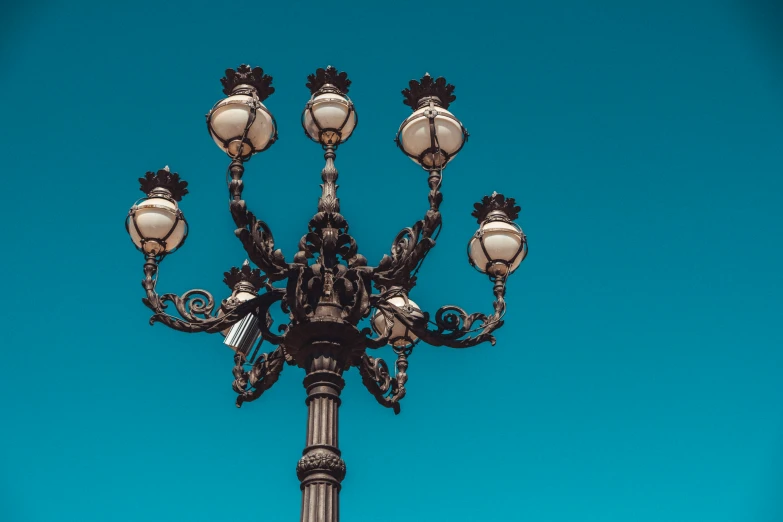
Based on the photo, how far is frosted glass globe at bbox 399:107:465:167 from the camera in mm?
8281

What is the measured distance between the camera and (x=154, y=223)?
27.7ft

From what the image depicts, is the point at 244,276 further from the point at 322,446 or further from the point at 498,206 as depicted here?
the point at 322,446

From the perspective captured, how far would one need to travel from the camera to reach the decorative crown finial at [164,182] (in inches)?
343

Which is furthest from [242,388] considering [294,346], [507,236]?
[507,236]

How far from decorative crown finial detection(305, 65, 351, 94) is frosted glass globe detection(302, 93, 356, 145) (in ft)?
0.43

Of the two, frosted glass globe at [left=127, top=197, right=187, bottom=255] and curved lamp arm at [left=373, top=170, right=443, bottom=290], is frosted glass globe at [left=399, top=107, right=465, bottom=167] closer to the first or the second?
curved lamp arm at [left=373, top=170, right=443, bottom=290]

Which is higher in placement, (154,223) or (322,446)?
(154,223)

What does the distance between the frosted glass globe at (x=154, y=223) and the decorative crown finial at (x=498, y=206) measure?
2.67m

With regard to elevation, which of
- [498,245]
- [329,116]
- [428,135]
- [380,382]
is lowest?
[380,382]

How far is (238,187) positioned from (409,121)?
158cm

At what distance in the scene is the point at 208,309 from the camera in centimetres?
818

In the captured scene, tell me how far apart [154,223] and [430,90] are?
2.58 m

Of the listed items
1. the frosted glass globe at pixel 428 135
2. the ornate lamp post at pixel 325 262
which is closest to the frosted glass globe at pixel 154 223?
the ornate lamp post at pixel 325 262

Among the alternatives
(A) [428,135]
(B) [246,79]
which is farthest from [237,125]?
(A) [428,135]
